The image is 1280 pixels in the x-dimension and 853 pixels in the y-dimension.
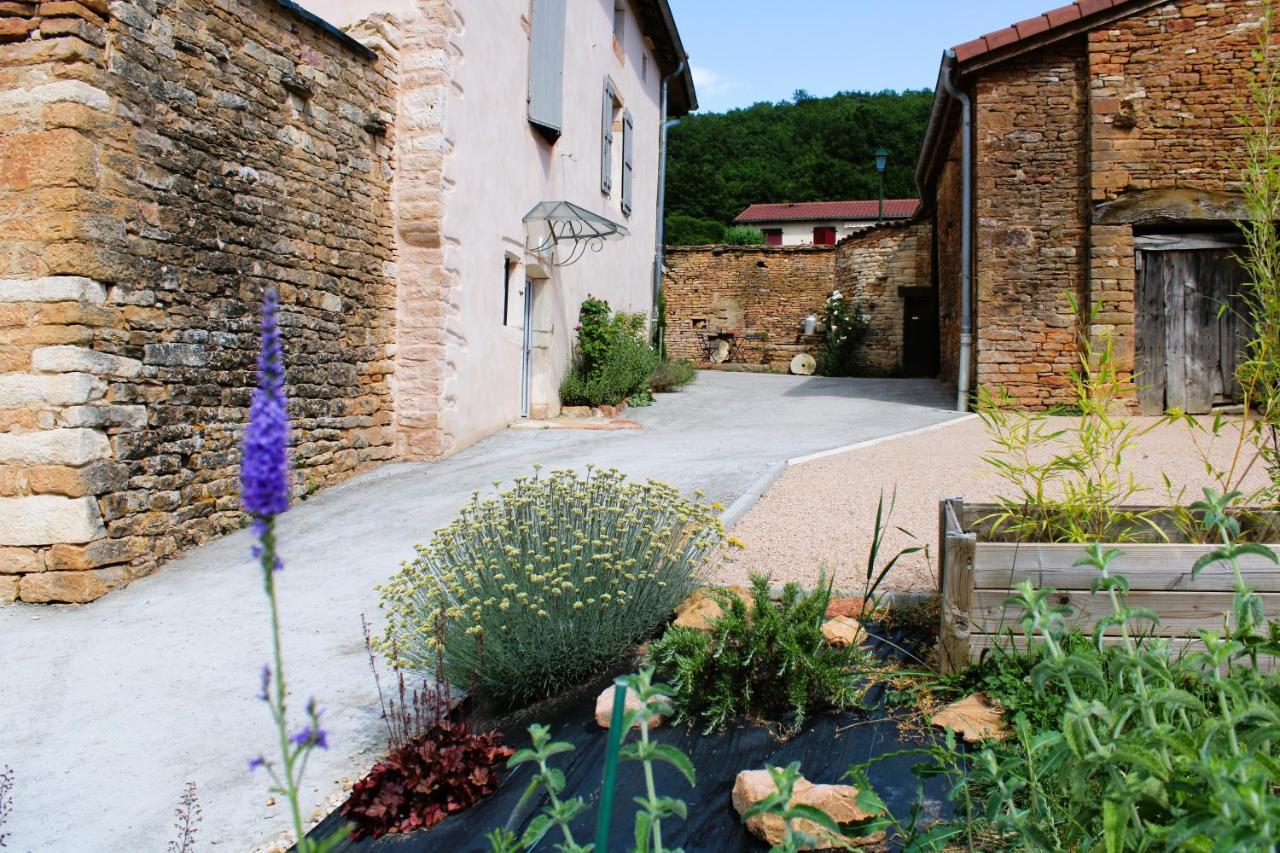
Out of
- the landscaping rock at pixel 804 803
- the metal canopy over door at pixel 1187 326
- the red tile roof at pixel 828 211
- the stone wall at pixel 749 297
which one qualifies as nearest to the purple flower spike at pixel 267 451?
the landscaping rock at pixel 804 803

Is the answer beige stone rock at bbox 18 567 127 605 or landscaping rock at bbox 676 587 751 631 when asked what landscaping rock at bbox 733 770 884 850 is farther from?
beige stone rock at bbox 18 567 127 605

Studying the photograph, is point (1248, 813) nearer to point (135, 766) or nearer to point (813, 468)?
point (135, 766)

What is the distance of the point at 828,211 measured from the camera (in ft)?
115

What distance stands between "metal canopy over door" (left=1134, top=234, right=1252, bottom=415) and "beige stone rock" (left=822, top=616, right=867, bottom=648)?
758 centimetres

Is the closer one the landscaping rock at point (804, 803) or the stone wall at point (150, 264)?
the landscaping rock at point (804, 803)

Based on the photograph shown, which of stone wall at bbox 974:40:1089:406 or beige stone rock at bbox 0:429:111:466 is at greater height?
stone wall at bbox 974:40:1089:406

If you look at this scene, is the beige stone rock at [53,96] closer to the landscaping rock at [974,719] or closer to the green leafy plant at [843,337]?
the landscaping rock at [974,719]

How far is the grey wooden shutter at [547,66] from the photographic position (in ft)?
31.8

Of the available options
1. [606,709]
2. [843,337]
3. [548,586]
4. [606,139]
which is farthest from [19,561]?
[843,337]

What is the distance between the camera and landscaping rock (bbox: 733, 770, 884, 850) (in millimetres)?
2197

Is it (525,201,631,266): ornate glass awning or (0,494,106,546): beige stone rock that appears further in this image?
(525,201,631,266): ornate glass awning

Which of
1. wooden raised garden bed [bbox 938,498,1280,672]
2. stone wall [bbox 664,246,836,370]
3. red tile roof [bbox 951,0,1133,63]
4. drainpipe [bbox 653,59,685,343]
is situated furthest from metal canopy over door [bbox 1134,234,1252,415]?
stone wall [bbox 664,246,836,370]

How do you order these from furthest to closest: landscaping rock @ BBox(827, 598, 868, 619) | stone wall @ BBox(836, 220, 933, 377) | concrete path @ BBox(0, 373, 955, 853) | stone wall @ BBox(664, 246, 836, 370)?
1. stone wall @ BBox(664, 246, 836, 370)
2. stone wall @ BBox(836, 220, 933, 377)
3. landscaping rock @ BBox(827, 598, 868, 619)
4. concrete path @ BBox(0, 373, 955, 853)

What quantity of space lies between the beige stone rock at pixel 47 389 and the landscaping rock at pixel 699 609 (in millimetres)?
3416
